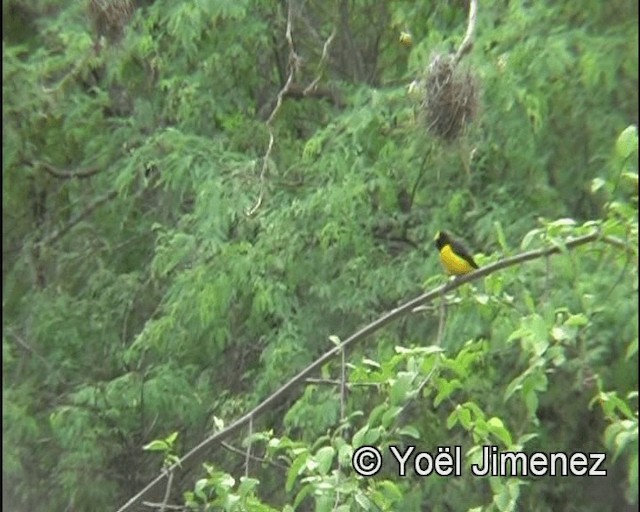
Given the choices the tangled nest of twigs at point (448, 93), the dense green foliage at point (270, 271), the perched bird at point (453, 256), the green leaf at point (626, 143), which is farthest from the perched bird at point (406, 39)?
the green leaf at point (626, 143)

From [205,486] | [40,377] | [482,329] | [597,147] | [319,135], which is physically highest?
[597,147]

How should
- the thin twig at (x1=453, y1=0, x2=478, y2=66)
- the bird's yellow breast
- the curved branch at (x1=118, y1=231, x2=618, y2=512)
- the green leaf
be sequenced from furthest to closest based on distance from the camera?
the thin twig at (x1=453, y1=0, x2=478, y2=66) → the bird's yellow breast → the curved branch at (x1=118, y1=231, x2=618, y2=512) → the green leaf

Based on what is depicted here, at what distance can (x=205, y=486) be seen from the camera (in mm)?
1667

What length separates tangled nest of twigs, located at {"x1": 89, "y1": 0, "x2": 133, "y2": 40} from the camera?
1.92 metres

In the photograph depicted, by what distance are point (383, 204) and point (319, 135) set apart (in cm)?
22

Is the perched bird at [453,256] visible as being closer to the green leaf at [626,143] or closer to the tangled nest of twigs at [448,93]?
the tangled nest of twigs at [448,93]

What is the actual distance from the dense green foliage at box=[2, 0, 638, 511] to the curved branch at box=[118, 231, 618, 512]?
15mm

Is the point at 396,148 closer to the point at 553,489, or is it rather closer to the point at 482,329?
the point at 482,329

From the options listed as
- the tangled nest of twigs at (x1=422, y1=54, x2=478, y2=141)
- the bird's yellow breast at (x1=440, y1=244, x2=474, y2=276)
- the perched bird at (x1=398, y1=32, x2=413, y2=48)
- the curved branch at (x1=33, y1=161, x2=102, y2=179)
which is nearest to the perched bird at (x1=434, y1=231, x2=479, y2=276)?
the bird's yellow breast at (x1=440, y1=244, x2=474, y2=276)

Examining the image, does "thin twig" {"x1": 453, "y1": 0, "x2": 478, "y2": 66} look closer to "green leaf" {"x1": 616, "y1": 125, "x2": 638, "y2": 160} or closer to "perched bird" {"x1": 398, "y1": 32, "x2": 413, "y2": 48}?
"perched bird" {"x1": 398, "y1": 32, "x2": 413, "y2": 48}

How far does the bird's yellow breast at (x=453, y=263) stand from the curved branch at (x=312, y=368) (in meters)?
0.05

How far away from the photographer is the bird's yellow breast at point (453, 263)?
1.91 m

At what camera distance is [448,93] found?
1953mm

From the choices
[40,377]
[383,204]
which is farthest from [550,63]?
[40,377]
